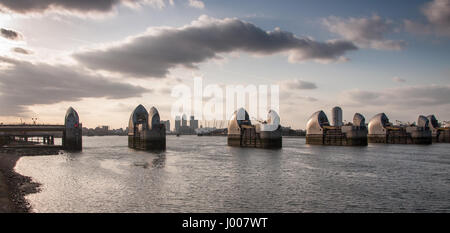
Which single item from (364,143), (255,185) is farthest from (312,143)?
(255,185)

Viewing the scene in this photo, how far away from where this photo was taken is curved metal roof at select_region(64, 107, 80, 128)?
89.6m

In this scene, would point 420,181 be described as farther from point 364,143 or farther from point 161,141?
point 364,143

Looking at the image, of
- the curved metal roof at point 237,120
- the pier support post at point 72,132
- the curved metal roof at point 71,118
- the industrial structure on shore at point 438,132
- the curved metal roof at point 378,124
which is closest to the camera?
the pier support post at point 72,132

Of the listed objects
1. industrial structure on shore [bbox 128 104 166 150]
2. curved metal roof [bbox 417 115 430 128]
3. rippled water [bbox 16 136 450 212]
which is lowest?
rippled water [bbox 16 136 450 212]

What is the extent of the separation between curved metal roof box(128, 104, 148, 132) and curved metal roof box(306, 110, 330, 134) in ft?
209

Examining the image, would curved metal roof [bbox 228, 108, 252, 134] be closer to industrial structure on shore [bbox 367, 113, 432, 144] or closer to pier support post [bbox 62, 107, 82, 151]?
pier support post [bbox 62, 107, 82, 151]

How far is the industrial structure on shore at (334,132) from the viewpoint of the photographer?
106438 mm

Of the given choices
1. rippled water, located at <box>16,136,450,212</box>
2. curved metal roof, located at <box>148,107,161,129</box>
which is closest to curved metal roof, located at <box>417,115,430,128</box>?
rippled water, located at <box>16,136,450,212</box>

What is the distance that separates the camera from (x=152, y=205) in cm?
2355

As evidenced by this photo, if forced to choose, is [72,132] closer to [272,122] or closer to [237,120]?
[237,120]

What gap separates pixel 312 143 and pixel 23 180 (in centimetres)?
10219

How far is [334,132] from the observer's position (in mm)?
114500

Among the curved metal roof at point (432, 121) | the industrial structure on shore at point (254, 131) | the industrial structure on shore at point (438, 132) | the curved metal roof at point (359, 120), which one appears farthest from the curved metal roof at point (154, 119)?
the curved metal roof at point (432, 121)

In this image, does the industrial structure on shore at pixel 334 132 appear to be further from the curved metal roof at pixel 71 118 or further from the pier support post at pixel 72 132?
the curved metal roof at pixel 71 118
